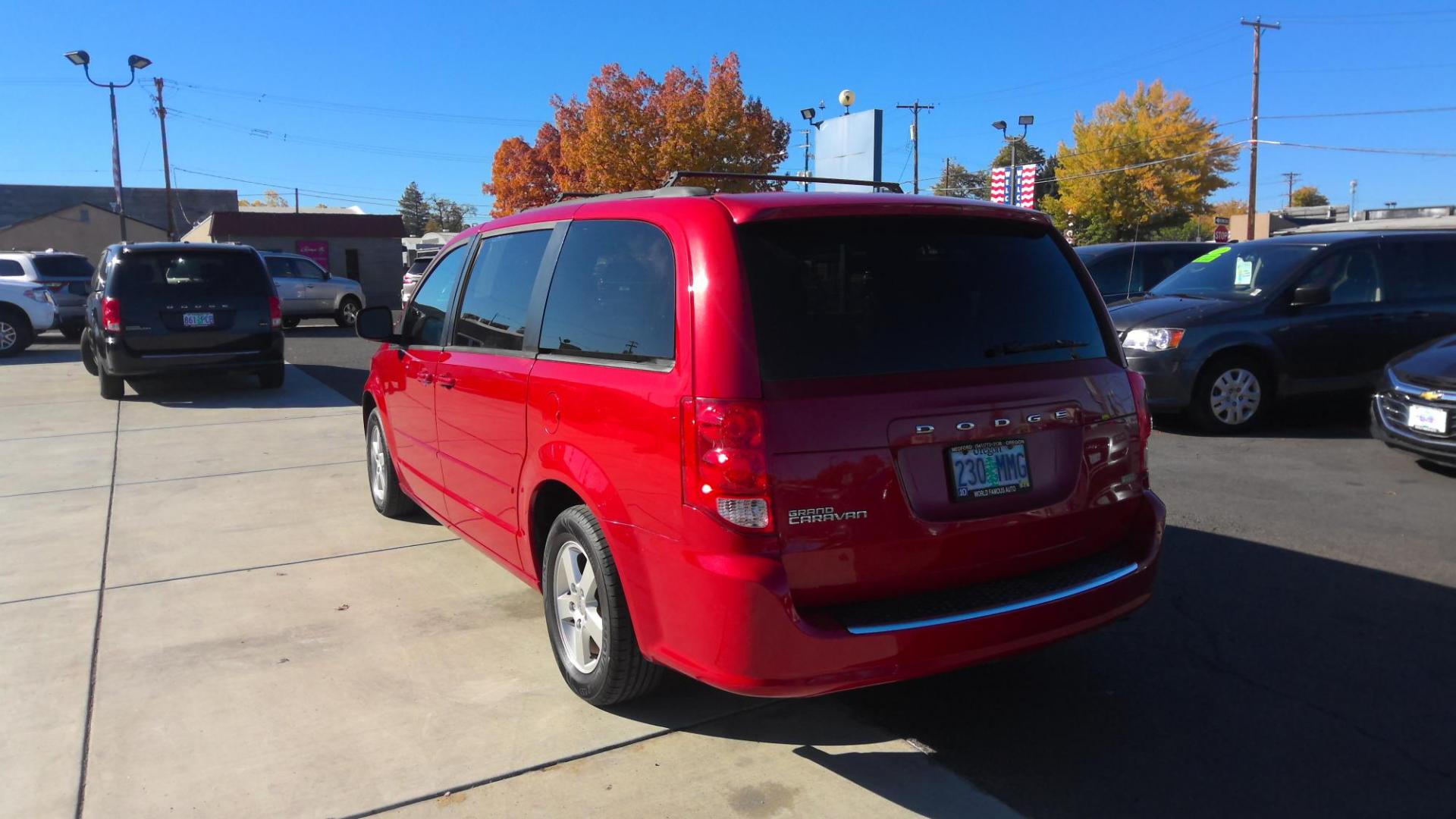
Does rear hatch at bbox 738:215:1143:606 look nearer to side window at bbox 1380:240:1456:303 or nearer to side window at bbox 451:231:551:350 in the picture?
side window at bbox 451:231:551:350

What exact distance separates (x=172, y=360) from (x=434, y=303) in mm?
7248

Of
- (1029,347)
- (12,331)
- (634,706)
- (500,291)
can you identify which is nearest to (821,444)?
(1029,347)

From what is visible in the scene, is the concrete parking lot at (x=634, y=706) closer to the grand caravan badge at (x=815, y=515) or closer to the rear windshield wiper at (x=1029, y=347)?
the grand caravan badge at (x=815, y=515)

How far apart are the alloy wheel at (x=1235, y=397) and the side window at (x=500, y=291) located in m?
6.58

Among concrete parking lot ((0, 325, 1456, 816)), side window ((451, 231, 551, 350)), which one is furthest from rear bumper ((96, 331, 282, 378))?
side window ((451, 231, 551, 350))

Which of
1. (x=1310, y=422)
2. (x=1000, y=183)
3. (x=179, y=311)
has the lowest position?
(x=1310, y=422)

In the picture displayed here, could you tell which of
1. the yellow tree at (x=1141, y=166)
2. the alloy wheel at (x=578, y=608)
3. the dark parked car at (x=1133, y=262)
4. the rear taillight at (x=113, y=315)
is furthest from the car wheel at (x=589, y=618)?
the yellow tree at (x=1141, y=166)

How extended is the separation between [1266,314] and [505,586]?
277 inches

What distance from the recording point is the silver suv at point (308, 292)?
902 inches

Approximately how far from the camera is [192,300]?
11031 millimetres

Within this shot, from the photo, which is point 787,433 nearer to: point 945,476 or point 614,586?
point 945,476

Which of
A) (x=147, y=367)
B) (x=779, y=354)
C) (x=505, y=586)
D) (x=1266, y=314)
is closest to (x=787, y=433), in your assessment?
(x=779, y=354)

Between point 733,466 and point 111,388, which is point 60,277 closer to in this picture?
point 111,388

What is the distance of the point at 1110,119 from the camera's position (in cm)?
5219
